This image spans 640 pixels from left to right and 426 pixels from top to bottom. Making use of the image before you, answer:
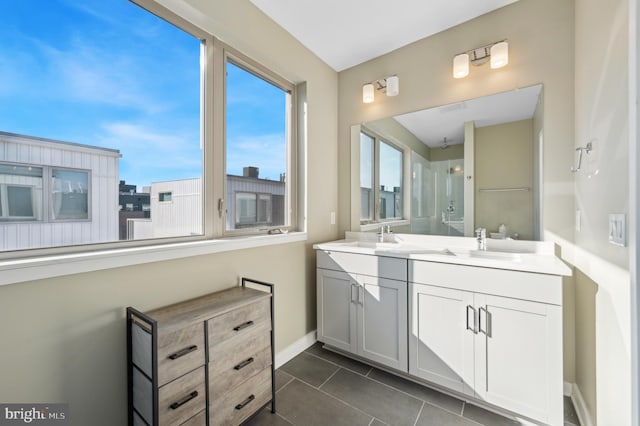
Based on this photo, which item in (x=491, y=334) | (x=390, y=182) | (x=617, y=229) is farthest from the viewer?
(x=390, y=182)

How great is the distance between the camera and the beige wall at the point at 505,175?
6.25 feet

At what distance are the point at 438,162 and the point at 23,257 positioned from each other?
2.56 meters

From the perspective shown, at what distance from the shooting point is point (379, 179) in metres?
2.74

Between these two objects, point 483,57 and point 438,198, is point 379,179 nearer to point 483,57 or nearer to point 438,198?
point 438,198

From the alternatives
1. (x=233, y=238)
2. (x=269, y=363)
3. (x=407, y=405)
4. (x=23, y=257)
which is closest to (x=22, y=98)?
(x=23, y=257)

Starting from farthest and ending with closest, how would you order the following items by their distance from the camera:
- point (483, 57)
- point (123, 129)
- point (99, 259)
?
point (483, 57), point (123, 129), point (99, 259)

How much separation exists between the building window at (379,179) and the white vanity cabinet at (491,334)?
91 cm

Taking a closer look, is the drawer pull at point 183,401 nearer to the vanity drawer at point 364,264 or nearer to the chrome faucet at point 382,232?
the vanity drawer at point 364,264

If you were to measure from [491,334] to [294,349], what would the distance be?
1.48 metres

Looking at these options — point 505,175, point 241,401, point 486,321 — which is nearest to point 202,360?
point 241,401

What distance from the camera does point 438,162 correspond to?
7.35 feet

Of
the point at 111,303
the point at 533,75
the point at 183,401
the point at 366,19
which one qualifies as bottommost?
the point at 183,401

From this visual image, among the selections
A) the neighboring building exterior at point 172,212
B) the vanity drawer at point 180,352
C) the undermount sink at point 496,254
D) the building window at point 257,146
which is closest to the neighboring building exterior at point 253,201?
the building window at point 257,146

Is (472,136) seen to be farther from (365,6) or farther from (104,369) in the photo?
(104,369)
